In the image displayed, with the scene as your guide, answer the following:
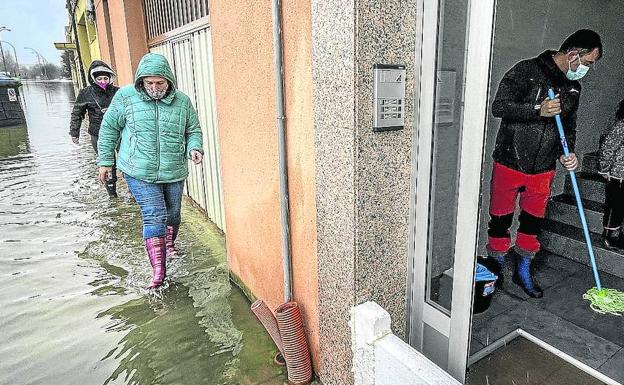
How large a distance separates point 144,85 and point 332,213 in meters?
2.32

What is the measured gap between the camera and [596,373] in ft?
8.40

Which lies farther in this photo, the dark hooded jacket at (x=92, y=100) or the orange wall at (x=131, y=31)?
the orange wall at (x=131, y=31)

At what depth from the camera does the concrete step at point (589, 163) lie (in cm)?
477

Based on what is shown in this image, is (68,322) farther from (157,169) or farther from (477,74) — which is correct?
(477,74)

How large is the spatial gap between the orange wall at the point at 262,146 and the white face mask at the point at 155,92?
0.48 metres

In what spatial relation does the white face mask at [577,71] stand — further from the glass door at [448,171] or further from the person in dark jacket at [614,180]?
the glass door at [448,171]

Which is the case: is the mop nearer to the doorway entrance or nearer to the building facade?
the doorway entrance

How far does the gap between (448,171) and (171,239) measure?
3371mm

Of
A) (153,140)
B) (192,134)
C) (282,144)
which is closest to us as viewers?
(282,144)

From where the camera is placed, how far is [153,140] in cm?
374

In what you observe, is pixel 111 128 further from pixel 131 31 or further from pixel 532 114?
pixel 131 31

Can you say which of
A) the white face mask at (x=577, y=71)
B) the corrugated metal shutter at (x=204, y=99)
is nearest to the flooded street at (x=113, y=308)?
the corrugated metal shutter at (x=204, y=99)

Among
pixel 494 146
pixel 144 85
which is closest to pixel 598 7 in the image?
pixel 494 146

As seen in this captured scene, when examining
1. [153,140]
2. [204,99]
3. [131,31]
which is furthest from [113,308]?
[131,31]
